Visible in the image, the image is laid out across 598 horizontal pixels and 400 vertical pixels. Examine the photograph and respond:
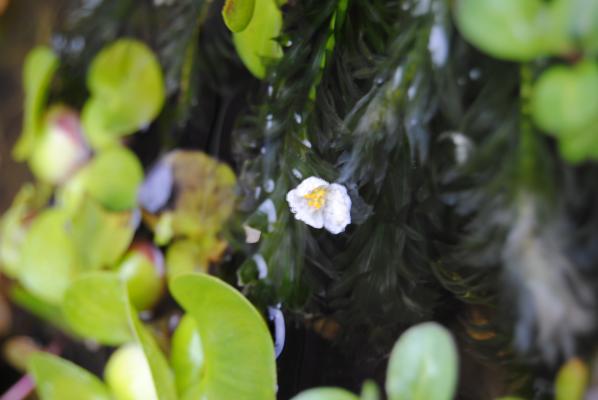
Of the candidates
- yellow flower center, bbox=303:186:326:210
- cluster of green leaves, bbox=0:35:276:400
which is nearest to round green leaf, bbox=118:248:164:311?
cluster of green leaves, bbox=0:35:276:400

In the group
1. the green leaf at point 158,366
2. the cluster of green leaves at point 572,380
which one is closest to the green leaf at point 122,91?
the green leaf at point 158,366

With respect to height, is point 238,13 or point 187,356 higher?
point 238,13

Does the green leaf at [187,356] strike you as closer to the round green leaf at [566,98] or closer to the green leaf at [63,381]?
the green leaf at [63,381]

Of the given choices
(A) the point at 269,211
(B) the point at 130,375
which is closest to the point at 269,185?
(A) the point at 269,211

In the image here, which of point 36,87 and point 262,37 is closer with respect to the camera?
point 262,37

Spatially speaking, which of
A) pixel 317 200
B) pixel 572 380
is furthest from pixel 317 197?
pixel 572 380

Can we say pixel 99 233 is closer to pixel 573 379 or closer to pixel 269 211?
pixel 269 211

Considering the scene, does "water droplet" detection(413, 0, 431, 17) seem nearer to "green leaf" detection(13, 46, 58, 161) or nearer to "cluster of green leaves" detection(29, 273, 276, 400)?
"cluster of green leaves" detection(29, 273, 276, 400)

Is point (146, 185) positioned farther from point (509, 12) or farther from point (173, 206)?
point (509, 12)

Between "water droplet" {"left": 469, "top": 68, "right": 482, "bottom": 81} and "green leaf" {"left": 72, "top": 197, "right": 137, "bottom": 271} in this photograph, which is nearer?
"water droplet" {"left": 469, "top": 68, "right": 482, "bottom": 81}
